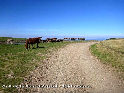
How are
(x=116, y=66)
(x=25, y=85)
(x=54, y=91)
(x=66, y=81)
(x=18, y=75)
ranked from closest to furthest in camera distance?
1. (x=54, y=91)
2. (x=25, y=85)
3. (x=66, y=81)
4. (x=18, y=75)
5. (x=116, y=66)

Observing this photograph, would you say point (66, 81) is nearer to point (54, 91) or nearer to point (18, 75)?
point (54, 91)

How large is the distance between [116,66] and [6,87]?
12472 millimetres

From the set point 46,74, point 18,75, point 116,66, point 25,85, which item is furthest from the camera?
point 116,66

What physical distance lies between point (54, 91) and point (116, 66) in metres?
9.78

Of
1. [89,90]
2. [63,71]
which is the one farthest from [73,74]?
[89,90]

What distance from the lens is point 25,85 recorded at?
1077 centimetres

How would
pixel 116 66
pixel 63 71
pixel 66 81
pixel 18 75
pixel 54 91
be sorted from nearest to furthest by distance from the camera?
pixel 54 91 → pixel 66 81 → pixel 18 75 → pixel 63 71 → pixel 116 66

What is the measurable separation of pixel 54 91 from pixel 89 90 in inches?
103

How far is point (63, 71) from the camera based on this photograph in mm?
14562

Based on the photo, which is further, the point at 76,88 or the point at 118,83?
the point at 118,83

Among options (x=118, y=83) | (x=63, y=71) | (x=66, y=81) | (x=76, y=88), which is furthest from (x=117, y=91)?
(x=63, y=71)

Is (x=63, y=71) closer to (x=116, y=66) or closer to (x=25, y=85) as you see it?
(x=25, y=85)

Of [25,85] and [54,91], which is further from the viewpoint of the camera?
[25,85]

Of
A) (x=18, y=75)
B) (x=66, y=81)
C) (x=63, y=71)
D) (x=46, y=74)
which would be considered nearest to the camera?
(x=66, y=81)
